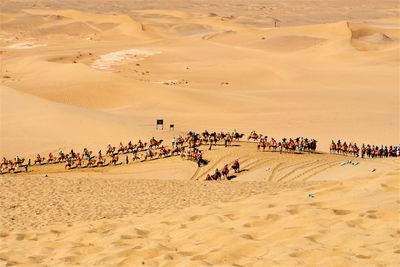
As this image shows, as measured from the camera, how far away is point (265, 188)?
17766 mm

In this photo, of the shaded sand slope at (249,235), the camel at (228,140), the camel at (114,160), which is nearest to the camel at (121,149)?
the camel at (114,160)

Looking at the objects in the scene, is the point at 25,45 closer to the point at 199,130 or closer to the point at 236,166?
the point at 199,130

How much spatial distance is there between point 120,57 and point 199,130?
34853mm

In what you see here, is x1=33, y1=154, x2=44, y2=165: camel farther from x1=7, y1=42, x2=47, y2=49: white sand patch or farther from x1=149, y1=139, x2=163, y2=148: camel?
x1=7, y1=42, x2=47, y2=49: white sand patch

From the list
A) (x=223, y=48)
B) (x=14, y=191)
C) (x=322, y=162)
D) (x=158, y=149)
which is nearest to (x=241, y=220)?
(x=14, y=191)

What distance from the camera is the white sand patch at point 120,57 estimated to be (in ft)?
213

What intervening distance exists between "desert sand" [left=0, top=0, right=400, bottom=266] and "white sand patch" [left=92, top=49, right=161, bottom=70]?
0.71 ft

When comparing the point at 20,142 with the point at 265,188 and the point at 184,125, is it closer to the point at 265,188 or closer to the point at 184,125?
the point at 184,125

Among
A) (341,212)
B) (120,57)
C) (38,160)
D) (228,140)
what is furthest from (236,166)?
(120,57)

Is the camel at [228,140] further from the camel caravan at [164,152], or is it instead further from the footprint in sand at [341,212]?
the footprint in sand at [341,212]

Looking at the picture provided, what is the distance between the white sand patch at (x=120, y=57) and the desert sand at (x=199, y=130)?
0.22m

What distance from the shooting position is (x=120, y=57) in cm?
6794

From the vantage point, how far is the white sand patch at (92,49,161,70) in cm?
6496

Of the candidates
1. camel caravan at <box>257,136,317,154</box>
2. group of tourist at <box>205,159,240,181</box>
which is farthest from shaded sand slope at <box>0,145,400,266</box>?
camel caravan at <box>257,136,317,154</box>
